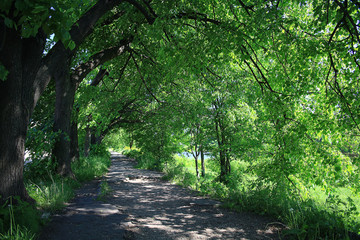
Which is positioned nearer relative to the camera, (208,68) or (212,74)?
(208,68)

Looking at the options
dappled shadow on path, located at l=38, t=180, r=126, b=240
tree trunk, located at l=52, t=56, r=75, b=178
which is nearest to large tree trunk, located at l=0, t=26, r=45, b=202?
dappled shadow on path, located at l=38, t=180, r=126, b=240

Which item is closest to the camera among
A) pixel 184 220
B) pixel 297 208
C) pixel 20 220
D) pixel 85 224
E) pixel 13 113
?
pixel 20 220

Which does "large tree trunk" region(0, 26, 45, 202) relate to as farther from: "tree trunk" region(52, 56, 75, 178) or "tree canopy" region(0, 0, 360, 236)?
"tree trunk" region(52, 56, 75, 178)

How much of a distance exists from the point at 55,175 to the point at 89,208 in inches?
122

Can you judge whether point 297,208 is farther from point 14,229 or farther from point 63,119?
point 63,119

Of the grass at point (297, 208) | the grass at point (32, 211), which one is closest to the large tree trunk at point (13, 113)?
the grass at point (32, 211)

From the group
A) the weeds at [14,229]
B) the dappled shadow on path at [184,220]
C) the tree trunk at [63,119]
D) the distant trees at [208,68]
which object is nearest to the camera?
the weeds at [14,229]

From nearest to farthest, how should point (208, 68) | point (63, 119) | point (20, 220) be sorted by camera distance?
point (20, 220)
point (208, 68)
point (63, 119)

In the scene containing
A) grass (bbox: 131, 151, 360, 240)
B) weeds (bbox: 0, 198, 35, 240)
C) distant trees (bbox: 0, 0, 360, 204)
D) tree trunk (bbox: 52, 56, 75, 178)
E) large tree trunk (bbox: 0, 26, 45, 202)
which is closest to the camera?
weeds (bbox: 0, 198, 35, 240)

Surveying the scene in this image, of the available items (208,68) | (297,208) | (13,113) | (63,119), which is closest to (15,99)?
(13,113)

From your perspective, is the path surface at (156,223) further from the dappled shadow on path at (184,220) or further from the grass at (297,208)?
the grass at (297,208)

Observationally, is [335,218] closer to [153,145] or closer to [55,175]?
[55,175]

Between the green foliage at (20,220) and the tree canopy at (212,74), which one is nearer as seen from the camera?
the green foliage at (20,220)

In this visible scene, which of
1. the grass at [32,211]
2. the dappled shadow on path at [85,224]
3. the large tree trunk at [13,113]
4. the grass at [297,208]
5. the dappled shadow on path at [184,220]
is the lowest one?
the dappled shadow on path at [184,220]
